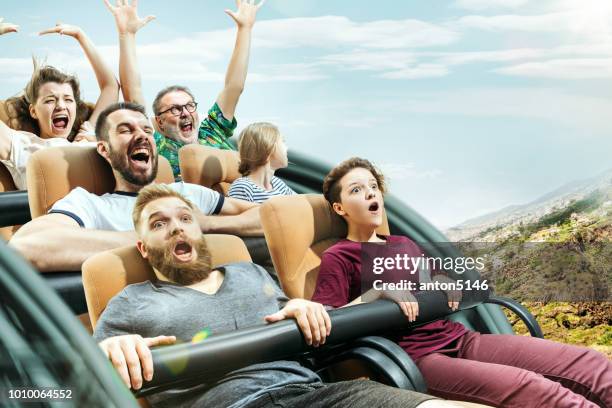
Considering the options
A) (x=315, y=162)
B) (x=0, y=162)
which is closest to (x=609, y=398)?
(x=315, y=162)

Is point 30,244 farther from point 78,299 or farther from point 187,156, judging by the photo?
point 187,156

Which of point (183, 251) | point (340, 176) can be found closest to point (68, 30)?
point (340, 176)

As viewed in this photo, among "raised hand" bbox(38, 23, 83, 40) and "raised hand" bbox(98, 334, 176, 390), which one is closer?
"raised hand" bbox(98, 334, 176, 390)

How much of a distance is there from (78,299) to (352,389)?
0.88 m

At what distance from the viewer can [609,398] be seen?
6.22ft

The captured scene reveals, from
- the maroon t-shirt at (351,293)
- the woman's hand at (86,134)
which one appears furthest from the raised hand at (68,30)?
the maroon t-shirt at (351,293)

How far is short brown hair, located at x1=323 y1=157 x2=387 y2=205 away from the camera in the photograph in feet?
7.72

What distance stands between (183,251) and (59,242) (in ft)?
1.63

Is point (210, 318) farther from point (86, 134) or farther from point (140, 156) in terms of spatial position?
point (86, 134)

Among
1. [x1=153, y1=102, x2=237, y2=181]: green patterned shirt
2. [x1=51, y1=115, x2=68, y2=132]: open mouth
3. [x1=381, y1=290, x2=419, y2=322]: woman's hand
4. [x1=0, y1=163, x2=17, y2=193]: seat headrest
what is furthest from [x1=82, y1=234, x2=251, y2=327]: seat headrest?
[x1=153, y1=102, x2=237, y2=181]: green patterned shirt

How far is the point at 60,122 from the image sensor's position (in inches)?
113

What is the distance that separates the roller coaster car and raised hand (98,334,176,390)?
0.09ft

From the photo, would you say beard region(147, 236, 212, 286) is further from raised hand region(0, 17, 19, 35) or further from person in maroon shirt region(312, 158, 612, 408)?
raised hand region(0, 17, 19, 35)

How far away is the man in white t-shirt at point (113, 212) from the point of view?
2.13 metres
